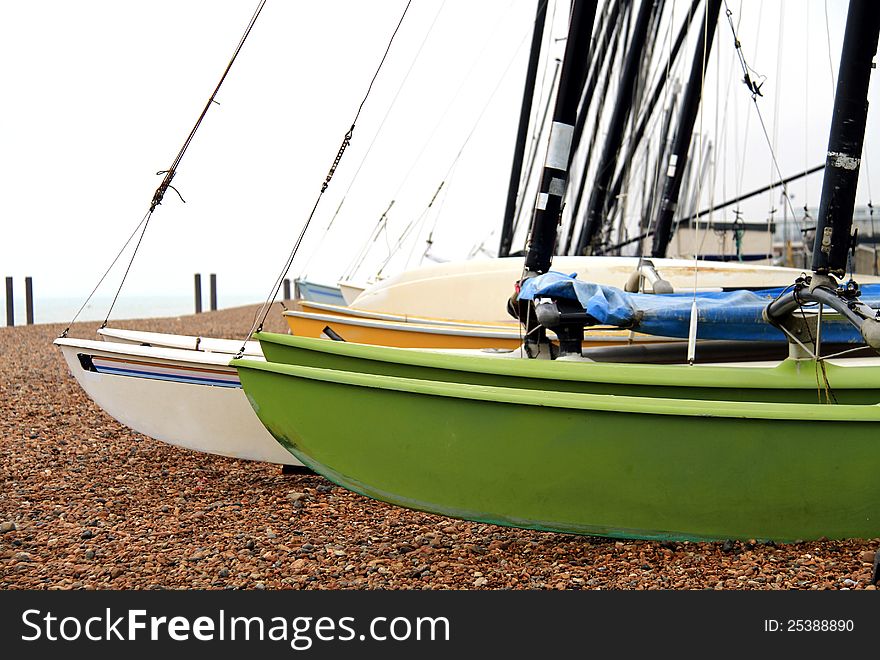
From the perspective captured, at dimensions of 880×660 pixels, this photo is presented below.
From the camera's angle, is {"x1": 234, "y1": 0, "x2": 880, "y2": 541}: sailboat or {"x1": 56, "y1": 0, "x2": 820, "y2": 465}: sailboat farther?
{"x1": 56, "y1": 0, "x2": 820, "y2": 465}: sailboat

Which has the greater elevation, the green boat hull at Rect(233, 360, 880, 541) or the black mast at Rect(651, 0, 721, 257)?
the black mast at Rect(651, 0, 721, 257)

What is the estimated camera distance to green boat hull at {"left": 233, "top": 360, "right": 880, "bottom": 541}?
3953 millimetres

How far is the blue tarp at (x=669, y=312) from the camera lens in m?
4.75

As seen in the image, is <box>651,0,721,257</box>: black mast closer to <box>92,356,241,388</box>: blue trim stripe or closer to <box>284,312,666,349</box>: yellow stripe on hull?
<box>284,312,666,349</box>: yellow stripe on hull

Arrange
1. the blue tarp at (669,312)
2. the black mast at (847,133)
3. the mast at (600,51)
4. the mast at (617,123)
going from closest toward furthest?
1. the blue tarp at (669,312)
2. the black mast at (847,133)
3. the mast at (617,123)
4. the mast at (600,51)

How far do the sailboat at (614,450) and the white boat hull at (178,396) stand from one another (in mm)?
1169

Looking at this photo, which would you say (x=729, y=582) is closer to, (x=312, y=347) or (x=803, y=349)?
(x=803, y=349)

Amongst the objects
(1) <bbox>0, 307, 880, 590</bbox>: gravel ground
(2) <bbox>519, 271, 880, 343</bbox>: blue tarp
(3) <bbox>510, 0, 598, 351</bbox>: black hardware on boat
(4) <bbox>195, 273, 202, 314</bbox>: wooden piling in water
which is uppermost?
(3) <bbox>510, 0, 598, 351</bbox>: black hardware on boat

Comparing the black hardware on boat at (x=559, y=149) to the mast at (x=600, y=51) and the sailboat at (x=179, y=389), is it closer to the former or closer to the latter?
the sailboat at (x=179, y=389)

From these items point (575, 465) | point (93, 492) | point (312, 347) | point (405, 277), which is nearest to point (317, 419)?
point (312, 347)

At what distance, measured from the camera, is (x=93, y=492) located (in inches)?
224

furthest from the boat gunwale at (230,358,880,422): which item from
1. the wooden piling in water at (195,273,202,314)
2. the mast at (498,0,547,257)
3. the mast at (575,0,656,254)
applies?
the wooden piling in water at (195,273,202,314)

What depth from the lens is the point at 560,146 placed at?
5.46 m

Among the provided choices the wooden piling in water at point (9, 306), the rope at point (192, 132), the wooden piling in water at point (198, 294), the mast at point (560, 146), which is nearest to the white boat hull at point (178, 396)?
the rope at point (192, 132)
